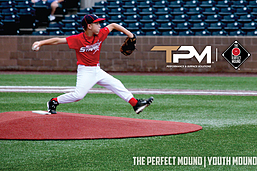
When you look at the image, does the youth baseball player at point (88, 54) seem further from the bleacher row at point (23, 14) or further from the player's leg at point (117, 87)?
the bleacher row at point (23, 14)

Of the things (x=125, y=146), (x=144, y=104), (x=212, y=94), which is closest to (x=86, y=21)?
(x=144, y=104)

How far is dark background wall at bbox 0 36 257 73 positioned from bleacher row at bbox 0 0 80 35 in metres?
1.45

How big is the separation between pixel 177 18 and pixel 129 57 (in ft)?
11.3

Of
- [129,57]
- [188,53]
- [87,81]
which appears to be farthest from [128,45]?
[129,57]

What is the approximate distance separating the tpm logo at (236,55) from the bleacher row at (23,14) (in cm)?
978

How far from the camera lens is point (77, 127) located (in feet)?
17.6

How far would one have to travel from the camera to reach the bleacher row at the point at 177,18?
18484 mm

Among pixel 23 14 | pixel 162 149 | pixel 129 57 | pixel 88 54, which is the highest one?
pixel 23 14

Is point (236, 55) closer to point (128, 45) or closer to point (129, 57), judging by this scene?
point (129, 57)

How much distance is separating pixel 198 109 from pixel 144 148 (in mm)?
3523

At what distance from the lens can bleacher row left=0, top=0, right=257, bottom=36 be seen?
18484mm

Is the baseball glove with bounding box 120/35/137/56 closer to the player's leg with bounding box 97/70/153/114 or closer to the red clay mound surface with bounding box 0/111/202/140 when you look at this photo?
the player's leg with bounding box 97/70/153/114

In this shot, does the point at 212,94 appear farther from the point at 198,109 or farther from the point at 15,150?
the point at 15,150

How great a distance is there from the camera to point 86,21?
565 centimetres
